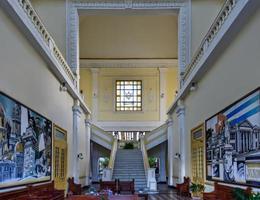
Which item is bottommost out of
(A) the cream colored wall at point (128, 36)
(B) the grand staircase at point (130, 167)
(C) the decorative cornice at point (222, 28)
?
(B) the grand staircase at point (130, 167)

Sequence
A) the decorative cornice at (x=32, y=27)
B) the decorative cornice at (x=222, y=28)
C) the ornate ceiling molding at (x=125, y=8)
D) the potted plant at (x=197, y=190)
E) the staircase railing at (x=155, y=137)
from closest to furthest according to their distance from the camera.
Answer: the decorative cornice at (x=222, y=28) → the decorative cornice at (x=32, y=27) → the potted plant at (x=197, y=190) → the ornate ceiling molding at (x=125, y=8) → the staircase railing at (x=155, y=137)

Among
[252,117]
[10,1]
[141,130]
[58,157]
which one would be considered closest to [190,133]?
[58,157]

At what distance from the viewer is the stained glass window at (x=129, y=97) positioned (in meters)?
28.5

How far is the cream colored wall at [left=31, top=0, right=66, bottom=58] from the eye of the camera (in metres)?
17.8

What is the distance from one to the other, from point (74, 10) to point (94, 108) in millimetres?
10436

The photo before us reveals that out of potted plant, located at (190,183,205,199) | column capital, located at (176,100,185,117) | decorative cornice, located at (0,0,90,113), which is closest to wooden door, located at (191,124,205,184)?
potted plant, located at (190,183,205,199)

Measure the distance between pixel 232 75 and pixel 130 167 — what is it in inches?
583

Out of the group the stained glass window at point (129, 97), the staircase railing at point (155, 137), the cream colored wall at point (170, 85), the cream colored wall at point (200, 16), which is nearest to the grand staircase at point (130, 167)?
the staircase railing at point (155, 137)

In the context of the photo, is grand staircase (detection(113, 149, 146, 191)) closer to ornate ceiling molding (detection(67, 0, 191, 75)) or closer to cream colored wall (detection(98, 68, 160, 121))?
cream colored wall (detection(98, 68, 160, 121))

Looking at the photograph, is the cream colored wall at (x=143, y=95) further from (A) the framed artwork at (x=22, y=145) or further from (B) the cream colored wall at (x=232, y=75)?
(A) the framed artwork at (x=22, y=145)

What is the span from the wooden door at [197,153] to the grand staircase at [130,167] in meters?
5.68

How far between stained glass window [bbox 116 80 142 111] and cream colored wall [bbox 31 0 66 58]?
35.6 feet

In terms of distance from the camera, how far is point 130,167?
76.8 feet

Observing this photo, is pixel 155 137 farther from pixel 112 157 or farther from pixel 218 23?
pixel 218 23
